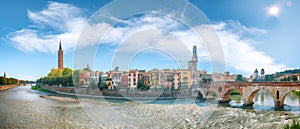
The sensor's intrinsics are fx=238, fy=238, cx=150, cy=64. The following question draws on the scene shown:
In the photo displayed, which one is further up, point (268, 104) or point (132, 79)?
point (132, 79)

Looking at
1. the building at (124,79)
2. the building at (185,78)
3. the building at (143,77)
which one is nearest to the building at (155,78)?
the building at (143,77)

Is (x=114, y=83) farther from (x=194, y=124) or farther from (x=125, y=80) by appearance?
(x=194, y=124)

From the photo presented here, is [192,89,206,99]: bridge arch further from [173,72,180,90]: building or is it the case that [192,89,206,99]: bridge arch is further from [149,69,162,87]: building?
[149,69,162,87]: building

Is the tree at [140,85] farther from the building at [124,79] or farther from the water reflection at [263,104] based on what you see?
the water reflection at [263,104]

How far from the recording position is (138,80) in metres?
32.4

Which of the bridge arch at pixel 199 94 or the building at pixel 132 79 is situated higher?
the building at pixel 132 79

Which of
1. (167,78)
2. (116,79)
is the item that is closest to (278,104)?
(167,78)

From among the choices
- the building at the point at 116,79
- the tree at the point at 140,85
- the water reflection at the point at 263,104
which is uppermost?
the building at the point at 116,79

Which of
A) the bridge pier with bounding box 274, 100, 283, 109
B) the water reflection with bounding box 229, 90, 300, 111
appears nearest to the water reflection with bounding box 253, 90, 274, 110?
the water reflection with bounding box 229, 90, 300, 111

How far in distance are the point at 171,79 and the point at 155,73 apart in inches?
137

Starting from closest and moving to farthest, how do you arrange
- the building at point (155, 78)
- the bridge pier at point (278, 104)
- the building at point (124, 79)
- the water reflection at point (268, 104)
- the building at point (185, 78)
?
the bridge pier at point (278, 104), the water reflection at point (268, 104), the building at point (185, 78), the building at point (124, 79), the building at point (155, 78)

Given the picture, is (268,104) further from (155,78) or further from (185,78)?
(155,78)

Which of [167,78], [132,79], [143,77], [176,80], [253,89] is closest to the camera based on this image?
[253,89]

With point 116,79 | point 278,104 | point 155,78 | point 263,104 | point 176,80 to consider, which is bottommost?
point 263,104
